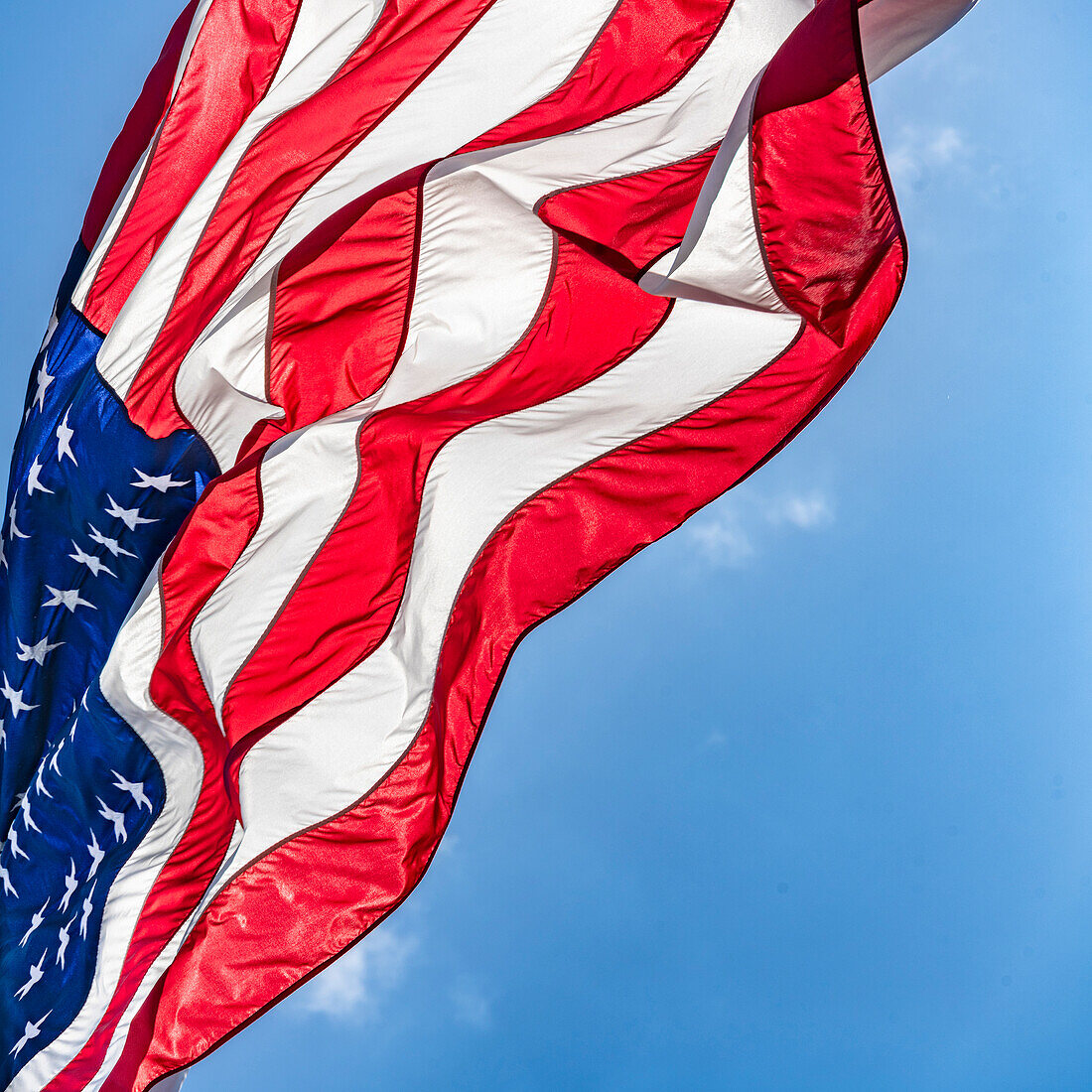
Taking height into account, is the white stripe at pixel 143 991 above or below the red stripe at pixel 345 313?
below

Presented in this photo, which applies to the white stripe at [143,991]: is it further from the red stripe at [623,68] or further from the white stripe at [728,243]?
the red stripe at [623,68]

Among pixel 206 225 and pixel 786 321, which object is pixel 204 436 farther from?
pixel 786 321

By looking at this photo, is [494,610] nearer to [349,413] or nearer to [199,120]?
[349,413]

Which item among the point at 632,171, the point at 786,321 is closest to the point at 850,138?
the point at 786,321

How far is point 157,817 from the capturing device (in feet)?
19.1

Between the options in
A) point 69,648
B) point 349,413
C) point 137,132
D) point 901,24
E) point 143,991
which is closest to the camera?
point 143,991

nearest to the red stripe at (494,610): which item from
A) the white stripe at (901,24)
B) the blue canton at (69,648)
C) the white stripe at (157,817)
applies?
the white stripe at (157,817)

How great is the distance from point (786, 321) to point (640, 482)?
115 cm

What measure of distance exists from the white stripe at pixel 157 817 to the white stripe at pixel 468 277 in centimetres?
31

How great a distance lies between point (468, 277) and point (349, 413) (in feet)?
3.23

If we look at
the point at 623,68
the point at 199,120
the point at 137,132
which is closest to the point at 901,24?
the point at 623,68

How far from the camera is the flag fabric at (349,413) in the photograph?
5559 millimetres

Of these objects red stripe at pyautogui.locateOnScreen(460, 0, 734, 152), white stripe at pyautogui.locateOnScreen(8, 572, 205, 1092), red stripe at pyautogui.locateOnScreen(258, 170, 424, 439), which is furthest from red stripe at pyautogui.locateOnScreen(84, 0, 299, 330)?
white stripe at pyautogui.locateOnScreen(8, 572, 205, 1092)

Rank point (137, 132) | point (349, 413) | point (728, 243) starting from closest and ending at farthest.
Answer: point (728, 243), point (349, 413), point (137, 132)
